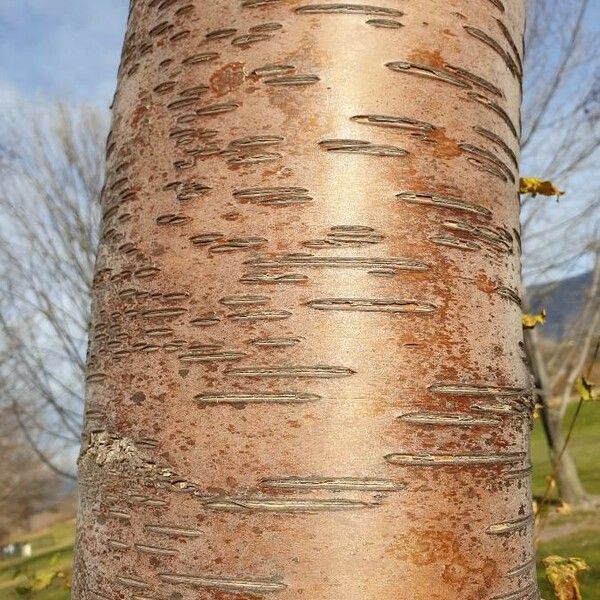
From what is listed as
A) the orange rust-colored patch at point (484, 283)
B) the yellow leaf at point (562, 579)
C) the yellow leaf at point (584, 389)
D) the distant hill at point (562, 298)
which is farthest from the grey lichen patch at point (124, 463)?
the distant hill at point (562, 298)

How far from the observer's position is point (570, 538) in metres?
8.15

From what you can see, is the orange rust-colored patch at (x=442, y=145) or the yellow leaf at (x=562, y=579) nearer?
→ the orange rust-colored patch at (x=442, y=145)

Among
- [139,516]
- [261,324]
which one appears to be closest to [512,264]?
[261,324]

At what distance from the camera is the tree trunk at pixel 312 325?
2.56 feet

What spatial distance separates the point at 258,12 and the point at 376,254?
1.29ft

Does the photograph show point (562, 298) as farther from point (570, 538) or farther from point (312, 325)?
point (312, 325)

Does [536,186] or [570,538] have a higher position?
[536,186]

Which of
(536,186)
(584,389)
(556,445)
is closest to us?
(536,186)

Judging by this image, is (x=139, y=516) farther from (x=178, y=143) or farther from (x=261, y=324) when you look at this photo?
(x=178, y=143)

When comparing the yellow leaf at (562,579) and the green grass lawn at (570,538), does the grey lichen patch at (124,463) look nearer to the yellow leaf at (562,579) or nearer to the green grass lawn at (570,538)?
the yellow leaf at (562,579)

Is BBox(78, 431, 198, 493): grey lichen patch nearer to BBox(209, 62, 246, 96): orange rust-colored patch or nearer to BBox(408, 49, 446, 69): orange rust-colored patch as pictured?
BBox(209, 62, 246, 96): orange rust-colored patch

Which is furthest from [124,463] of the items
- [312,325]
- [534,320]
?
[534,320]

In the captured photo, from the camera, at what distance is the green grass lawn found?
5.61 metres

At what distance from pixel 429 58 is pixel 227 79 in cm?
28
